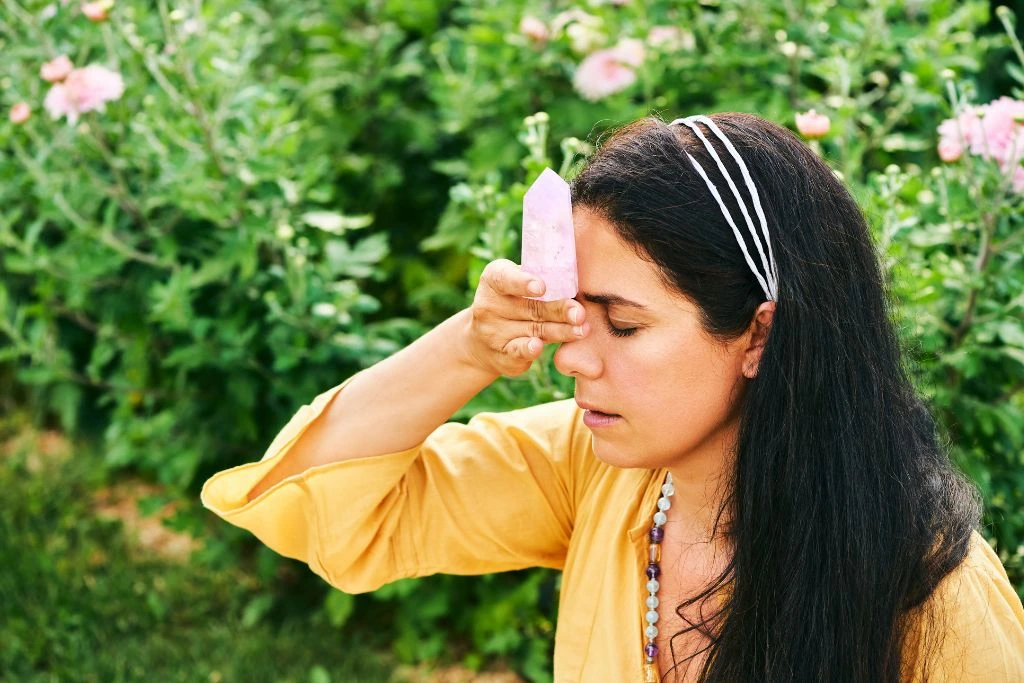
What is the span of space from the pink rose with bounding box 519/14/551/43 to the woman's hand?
1706mm

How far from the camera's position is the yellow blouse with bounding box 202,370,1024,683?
1880mm

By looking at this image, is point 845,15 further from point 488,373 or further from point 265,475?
point 265,475

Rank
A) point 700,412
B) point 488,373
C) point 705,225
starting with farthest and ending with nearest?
point 488,373
point 700,412
point 705,225

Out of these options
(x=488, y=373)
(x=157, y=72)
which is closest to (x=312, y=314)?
(x=157, y=72)

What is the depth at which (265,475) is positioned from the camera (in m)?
1.92

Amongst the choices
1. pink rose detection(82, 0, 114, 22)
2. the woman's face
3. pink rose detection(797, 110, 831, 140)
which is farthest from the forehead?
pink rose detection(82, 0, 114, 22)

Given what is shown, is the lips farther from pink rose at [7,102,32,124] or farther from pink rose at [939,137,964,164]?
pink rose at [7,102,32,124]

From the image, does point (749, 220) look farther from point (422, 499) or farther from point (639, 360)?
point (422, 499)

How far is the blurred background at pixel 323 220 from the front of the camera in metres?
2.88

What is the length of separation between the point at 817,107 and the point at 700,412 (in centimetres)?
163

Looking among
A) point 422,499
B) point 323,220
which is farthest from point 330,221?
point 422,499

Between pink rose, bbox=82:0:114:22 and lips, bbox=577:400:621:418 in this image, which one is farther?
pink rose, bbox=82:0:114:22

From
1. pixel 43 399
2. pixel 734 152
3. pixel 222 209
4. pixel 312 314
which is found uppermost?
pixel 734 152

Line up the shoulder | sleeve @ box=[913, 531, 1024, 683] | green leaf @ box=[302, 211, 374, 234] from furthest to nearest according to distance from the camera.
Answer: green leaf @ box=[302, 211, 374, 234]
the shoulder
sleeve @ box=[913, 531, 1024, 683]
